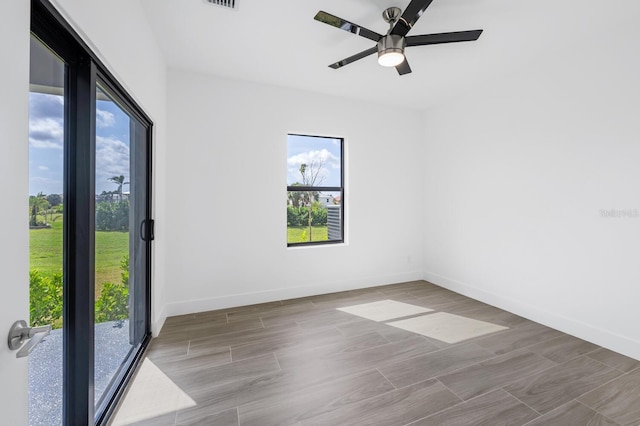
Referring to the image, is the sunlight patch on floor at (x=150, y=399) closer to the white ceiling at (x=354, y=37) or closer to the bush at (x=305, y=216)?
the bush at (x=305, y=216)

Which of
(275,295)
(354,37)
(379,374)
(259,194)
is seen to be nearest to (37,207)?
(379,374)

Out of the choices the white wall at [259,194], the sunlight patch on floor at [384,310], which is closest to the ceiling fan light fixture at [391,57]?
the white wall at [259,194]

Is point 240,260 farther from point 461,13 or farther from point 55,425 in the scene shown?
point 461,13

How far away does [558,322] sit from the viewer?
Answer: 2855 millimetres

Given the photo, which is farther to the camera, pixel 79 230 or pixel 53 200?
pixel 79 230

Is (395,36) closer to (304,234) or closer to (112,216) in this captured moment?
(112,216)

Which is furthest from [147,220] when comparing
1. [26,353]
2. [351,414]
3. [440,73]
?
[440,73]

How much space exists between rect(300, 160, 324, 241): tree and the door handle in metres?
3.24

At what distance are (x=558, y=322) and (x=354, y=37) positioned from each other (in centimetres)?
343

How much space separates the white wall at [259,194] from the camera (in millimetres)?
3225

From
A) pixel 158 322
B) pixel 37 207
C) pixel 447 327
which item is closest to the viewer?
pixel 37 207

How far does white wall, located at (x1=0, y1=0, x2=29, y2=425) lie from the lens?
30.2 inches

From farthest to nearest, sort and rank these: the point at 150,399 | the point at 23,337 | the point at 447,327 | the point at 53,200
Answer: the point at 447,327, the point at 150,399, the point at 53,200, the point at 23,337

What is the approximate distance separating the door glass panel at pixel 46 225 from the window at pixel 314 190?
2.66 metres
